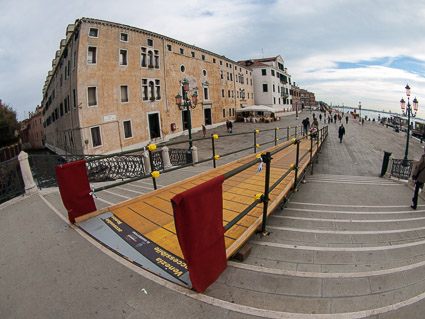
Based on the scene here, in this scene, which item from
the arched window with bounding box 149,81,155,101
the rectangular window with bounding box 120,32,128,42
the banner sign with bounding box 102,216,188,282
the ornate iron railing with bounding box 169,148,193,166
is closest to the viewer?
the banner sign with bounding box 102,216,188,282

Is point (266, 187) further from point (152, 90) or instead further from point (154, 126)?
point (152, 90)

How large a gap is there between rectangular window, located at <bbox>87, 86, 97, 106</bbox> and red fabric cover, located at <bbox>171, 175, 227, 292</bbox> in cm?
1977

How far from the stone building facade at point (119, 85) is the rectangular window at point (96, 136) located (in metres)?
0.02

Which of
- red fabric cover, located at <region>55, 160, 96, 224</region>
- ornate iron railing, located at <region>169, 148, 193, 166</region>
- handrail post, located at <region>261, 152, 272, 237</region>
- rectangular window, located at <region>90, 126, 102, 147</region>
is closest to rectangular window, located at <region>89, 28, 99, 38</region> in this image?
rectangular window, located at <region>90, 126, 102, 147</region>

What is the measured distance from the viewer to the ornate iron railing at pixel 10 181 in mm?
5805

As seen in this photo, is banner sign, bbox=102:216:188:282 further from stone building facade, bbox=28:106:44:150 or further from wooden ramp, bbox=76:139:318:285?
stone building facade, bbox=28:106:44:150

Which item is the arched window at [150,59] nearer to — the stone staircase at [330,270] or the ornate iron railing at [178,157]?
the ornate iron railing at [178,157]

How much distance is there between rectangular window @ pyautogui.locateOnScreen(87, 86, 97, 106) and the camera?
59.4ft

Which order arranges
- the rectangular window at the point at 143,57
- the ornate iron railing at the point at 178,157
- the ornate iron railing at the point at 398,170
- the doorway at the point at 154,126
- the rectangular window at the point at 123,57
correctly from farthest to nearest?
the doorway at the point at 154,126
the rectangular window at the point at 143,57
the rectangular window at the point at 123,57
the ornate iron railing at the point at 178,157
the ornate iron railing at the point at 398,170

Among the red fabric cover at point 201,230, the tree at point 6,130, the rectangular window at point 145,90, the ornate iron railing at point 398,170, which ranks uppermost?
the rectangular window at point 145,90

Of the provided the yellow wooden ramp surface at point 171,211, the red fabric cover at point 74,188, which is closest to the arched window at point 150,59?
the yellow wooden ramp surface at point 171,211

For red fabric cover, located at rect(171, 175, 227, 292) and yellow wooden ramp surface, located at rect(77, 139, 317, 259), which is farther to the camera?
yellow wooden ramp surface, located at rect(77, 139, 317, 259)

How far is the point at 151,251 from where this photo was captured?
270 cm

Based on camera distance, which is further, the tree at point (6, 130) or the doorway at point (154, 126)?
the tree at point (6, 130)
